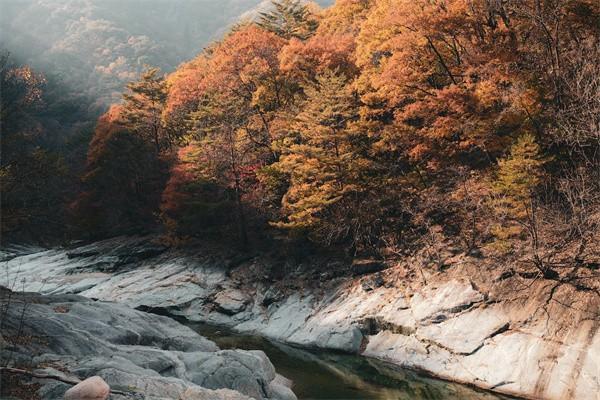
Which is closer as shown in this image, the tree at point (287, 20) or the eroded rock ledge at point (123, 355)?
the eroded rock ledge at point (123, 355)

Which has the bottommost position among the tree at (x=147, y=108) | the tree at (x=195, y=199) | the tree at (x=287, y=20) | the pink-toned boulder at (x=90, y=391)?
the pink-toned boulder at (x=90, y=391)

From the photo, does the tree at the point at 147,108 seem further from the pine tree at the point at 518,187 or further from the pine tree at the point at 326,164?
the pine tree at the point at 518,187

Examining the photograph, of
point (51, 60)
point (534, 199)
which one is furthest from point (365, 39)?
point (51, 60)

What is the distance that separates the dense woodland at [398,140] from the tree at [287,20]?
816 centimetres

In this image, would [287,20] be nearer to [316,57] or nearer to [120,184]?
[316,57]

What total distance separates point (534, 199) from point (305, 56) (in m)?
20.9

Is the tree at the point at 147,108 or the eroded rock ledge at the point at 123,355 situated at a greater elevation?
the tree at the point at 147,108

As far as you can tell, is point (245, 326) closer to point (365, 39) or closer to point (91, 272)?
point (91, 272)

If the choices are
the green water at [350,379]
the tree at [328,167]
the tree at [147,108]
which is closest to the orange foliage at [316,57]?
the tree at [328,167]

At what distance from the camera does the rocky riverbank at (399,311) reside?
1673cm

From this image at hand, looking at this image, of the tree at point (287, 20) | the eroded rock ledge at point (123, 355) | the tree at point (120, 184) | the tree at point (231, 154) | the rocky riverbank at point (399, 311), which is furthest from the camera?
the tree at point (287, 20)

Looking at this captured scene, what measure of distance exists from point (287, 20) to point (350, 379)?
145 ft

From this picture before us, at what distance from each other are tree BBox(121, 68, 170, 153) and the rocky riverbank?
16.2 metres

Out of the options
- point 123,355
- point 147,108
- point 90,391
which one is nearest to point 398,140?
point 123,355
